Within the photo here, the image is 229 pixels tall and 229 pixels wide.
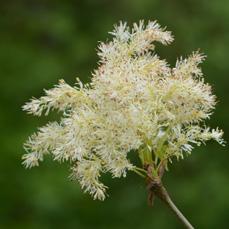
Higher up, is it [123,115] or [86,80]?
[86,80]

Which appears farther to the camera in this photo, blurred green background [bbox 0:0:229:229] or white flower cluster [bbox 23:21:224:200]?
blurred green background [bbox 0:0:229:229]

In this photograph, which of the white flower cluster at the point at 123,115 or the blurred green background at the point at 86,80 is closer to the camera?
the white flower cluster at the point at 123,115

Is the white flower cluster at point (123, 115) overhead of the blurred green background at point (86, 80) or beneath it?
beneath

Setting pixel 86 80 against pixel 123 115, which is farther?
pixel 86 80

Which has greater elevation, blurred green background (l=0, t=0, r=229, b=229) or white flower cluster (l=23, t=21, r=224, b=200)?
blurred green background (l=0, t=0, r=229, b=229)
